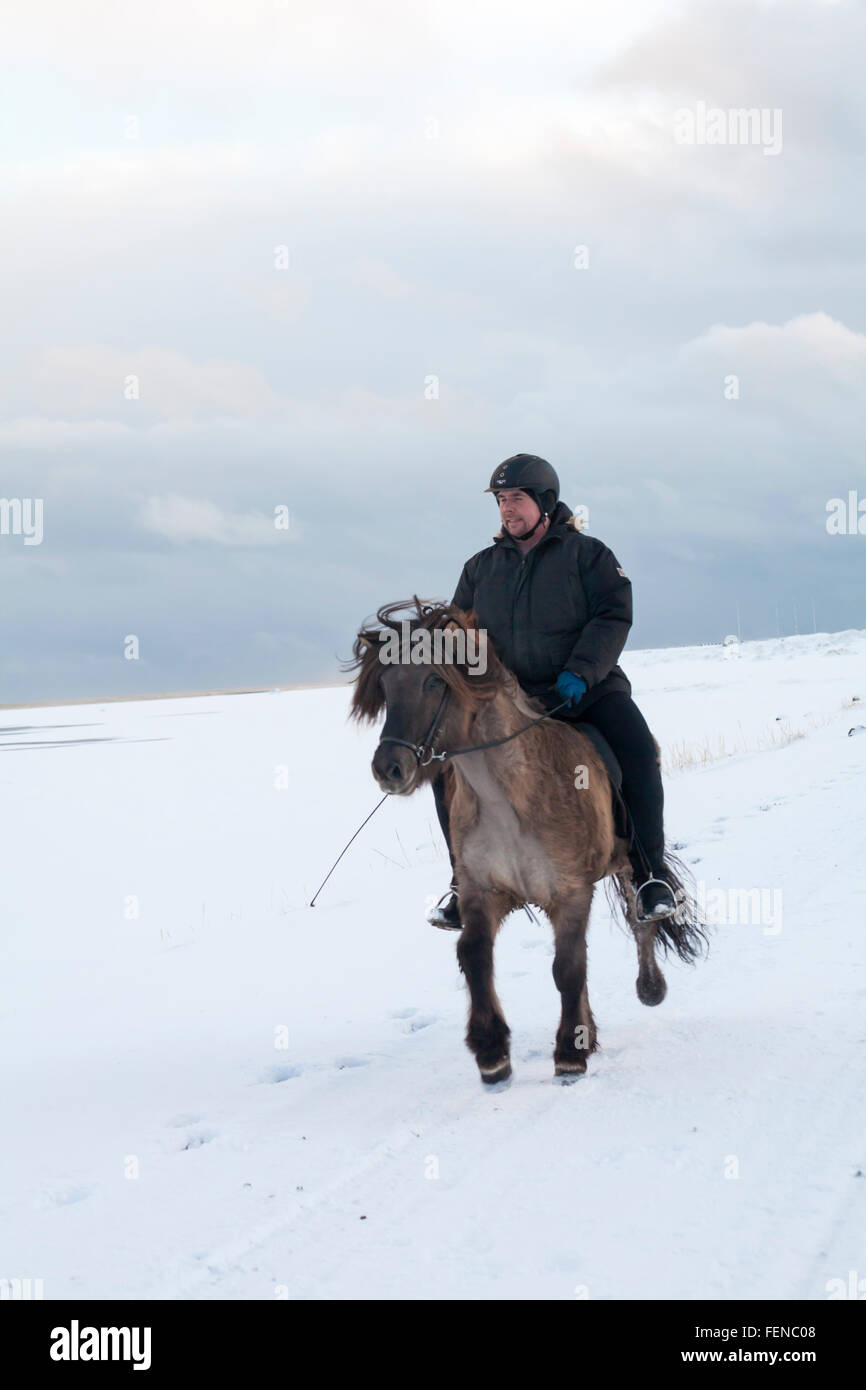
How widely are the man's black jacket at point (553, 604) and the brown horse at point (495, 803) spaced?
427 mm

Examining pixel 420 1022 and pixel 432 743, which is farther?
pixel 420 1022

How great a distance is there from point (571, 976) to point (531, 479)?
241 cm

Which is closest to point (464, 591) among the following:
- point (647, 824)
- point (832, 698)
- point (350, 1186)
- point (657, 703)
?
point (647, 824)

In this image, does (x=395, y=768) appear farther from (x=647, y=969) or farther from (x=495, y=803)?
(x=647, y=969)

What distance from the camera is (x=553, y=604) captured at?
5.61 metres

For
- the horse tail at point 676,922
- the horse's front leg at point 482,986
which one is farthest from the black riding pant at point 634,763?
the horse's front leg at point 482,986

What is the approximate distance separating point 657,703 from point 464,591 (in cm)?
2998

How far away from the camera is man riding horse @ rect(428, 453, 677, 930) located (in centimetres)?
560

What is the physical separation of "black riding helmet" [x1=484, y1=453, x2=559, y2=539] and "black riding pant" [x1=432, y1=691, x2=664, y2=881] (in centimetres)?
98

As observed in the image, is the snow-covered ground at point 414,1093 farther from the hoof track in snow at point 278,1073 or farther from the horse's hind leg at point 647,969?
the horse's hind leg at point 647,969

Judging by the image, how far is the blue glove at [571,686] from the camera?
525cm

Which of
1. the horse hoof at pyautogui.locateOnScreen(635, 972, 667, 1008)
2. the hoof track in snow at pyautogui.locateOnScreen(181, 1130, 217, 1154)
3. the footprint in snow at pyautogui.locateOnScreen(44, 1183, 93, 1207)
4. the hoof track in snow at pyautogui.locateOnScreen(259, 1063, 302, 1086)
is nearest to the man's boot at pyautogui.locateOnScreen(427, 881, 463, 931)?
the hoof track in snow at pyautogui.locateOnScreen(259, 1063, 302, 1086)

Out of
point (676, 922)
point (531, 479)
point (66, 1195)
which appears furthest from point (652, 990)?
point (66, 1195)

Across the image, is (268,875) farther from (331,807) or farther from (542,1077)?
(542,1077)
